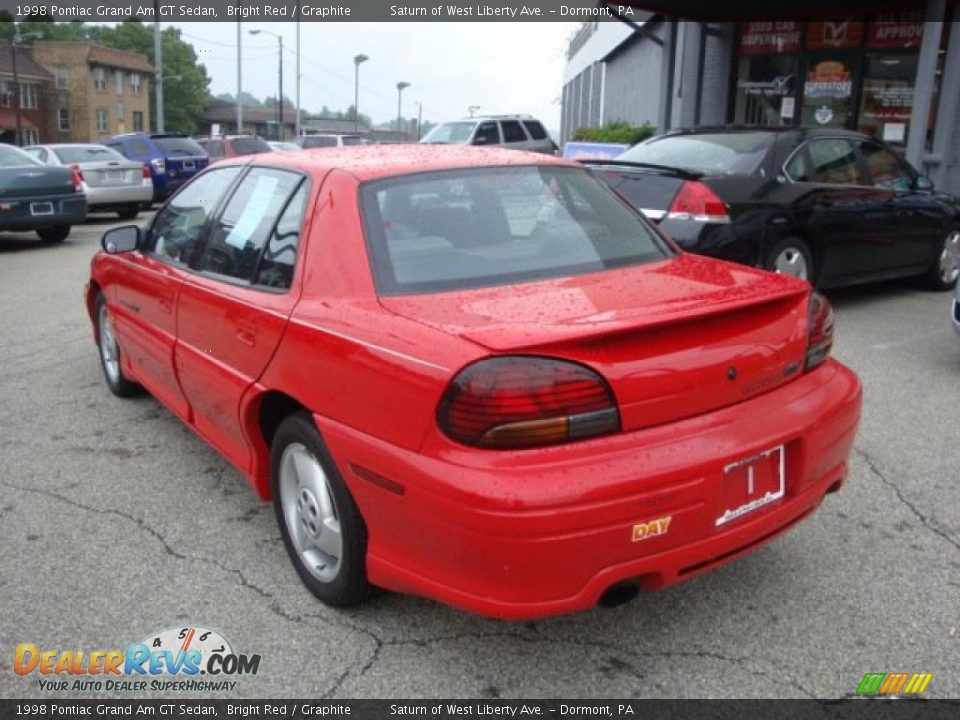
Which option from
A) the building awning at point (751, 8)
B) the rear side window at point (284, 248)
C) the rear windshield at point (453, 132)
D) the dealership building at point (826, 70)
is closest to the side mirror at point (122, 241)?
the rear side window at point (284, 248)

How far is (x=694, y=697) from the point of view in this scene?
8.39 ft

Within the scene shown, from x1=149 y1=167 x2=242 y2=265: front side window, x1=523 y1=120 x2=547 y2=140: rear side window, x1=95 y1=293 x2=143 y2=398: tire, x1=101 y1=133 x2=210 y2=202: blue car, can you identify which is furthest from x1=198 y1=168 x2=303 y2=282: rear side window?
x1=523 y1=120 x2=547 y2=140: rear side window

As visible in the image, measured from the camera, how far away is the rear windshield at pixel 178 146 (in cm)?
1906

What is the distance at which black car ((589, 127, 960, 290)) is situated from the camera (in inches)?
253

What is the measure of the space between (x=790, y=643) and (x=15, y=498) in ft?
10.7

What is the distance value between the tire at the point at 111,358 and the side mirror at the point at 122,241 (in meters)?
0.68

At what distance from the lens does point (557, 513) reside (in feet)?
7.50

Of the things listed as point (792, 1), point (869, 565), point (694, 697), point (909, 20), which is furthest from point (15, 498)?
point (909, 20)

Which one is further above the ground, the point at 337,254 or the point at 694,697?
the point at 337,254

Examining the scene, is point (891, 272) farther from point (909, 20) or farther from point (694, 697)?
point (909, 20)

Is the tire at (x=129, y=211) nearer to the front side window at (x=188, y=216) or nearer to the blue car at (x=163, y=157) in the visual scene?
the blue car at (x=163, y=157)

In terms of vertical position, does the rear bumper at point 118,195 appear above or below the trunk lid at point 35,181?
below

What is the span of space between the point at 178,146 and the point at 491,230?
17.9 metres

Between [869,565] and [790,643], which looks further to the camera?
[869,565]
